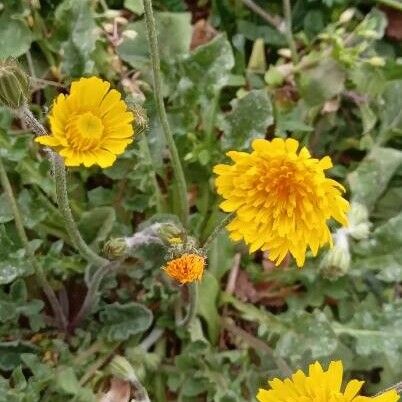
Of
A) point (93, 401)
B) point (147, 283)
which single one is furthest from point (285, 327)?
point (93, 401)

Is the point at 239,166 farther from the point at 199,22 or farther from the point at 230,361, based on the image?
the point at 199,22

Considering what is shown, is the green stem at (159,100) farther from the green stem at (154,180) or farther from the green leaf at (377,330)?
the green leaf at (377,330)

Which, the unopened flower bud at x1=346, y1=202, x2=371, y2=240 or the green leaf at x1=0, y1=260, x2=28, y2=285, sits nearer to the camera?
the green leaf at x1=0, y1=260, x2=28, y2=285

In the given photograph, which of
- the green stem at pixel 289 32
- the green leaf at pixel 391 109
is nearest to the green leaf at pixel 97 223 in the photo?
the green stem at pixel 289 32

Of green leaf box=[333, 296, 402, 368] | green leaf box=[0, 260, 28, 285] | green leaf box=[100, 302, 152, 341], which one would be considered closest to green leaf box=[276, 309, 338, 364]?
green leaf box=[333, 296, 402, 368]

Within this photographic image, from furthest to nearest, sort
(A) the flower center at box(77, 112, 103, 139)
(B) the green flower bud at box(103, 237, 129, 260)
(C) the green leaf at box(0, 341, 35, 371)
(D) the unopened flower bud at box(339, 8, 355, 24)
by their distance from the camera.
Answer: (D) the unopened flower bud at box(339, 8, 355, 24)
(C) the green leaf at box(0, 341, 35, 371)
(B) the green flower bud at box(103, 237, 129, 260)
(A) the flower center at box(77, 112, 103, 139)

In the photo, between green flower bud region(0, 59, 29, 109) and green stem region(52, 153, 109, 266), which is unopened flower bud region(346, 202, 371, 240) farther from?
green flower bud region(0, 59, 29, 109)
